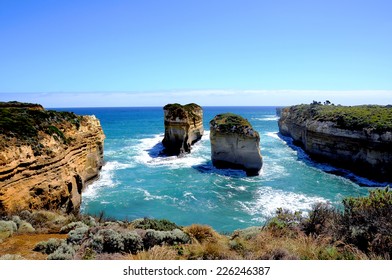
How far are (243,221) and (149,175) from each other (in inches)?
535

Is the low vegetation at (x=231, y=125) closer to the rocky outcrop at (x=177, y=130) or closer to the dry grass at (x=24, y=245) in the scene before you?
the rocky outcrop at (x=177, y=130)

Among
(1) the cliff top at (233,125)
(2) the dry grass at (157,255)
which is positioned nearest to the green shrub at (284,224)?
(2) the dry grass at (157,255)

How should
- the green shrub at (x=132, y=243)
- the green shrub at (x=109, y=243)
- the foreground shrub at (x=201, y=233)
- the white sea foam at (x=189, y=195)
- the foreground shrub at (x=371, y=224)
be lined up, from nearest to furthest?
1. the foreground shrub at (x=371, y=224)
2. the green shrub at (x=109, y=243)
3. the green shrub at (x=132, y=243)
4. the foreground shrub at (x=201, y=233)
5. the white sea foam at (x=189, y=195)

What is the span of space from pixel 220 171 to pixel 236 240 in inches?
890

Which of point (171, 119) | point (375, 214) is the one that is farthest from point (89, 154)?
point (375, 214)

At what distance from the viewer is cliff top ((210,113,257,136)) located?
29.8 metres

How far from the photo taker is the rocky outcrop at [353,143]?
28266 millimetres

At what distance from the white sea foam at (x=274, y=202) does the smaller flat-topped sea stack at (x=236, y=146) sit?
5.43 metres

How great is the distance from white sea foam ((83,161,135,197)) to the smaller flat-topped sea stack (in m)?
10.2

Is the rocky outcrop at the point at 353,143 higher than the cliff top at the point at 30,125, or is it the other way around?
the cliff top at the point at 30,125

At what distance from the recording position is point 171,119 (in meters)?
40.4

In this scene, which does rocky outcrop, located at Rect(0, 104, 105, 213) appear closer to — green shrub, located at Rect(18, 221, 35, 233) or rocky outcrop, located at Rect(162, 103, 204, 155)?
green shrub, located at Rect(18, 221, 35, 233)

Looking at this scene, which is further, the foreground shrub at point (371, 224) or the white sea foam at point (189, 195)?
the white sea foam at point (189, 195)

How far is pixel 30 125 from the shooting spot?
1570 cm
